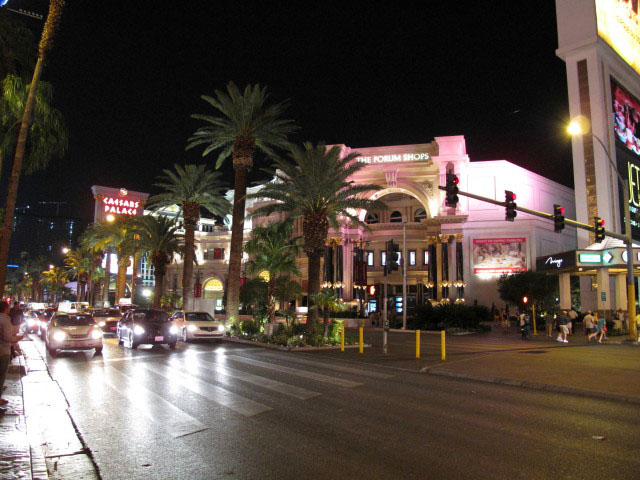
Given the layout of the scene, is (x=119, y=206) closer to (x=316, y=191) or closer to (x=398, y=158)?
(x=398, y=158)

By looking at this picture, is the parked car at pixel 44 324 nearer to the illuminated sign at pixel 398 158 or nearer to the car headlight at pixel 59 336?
the car headlight at pixel 59 336

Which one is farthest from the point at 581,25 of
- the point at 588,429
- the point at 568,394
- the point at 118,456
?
the point at 118,456

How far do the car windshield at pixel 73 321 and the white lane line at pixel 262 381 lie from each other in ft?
19.3

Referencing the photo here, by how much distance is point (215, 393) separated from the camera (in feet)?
35.6

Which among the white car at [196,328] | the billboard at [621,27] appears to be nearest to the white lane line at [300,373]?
the white car at [196,328]

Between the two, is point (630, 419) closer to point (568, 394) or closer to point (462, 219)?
point (568, 394)

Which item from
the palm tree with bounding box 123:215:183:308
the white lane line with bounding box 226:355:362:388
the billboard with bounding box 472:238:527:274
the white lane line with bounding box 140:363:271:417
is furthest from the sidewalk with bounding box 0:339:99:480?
the billboard with bounding box 472:238:527:274

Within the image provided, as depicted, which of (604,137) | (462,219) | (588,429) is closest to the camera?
(588,429)

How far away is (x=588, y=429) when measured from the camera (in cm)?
802

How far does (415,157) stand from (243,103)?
3100 cm

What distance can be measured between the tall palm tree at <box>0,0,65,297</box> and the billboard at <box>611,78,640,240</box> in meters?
42.0

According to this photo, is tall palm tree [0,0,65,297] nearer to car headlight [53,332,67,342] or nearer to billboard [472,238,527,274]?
car headlight [53,332,67,342]

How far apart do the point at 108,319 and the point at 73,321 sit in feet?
43.5

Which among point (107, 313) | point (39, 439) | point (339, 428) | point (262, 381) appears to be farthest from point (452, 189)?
point (107, 313)
